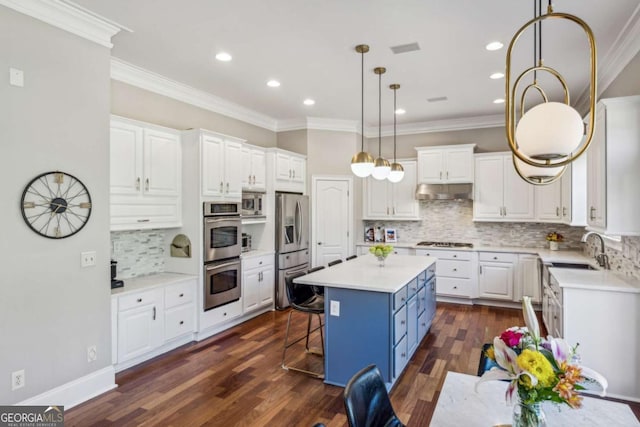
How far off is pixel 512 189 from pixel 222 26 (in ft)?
15.9

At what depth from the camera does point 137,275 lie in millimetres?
4164

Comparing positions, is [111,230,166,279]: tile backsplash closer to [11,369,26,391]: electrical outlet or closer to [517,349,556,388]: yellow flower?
[11,369,26,391]: electrical outlet

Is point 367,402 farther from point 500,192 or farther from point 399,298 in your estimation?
point 500,192

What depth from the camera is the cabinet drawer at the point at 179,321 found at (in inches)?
156

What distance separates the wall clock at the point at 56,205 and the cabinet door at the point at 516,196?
561 cm

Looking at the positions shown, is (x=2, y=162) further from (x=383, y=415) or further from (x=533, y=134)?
(x=533, y=134)

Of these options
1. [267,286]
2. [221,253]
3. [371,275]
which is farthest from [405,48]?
[267,286]

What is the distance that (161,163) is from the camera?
4.12 metres

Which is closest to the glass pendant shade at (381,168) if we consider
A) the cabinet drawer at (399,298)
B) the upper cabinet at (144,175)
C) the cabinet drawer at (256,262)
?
the cabinet drawer at (399,298)

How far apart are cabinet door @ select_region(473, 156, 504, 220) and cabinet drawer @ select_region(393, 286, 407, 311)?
3293mm

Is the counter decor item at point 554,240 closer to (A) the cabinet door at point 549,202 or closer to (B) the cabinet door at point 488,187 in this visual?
(A) the cabinet door at point 549,202

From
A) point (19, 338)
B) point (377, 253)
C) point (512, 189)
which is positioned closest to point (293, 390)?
point (377, 253)

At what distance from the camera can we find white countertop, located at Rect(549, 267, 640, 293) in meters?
3.10

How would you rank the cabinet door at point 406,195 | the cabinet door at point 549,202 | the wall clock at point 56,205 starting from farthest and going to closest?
the cabinet door at point 406,195 → the cabinet door at point 549,202 → the wall clock at point 56,205
